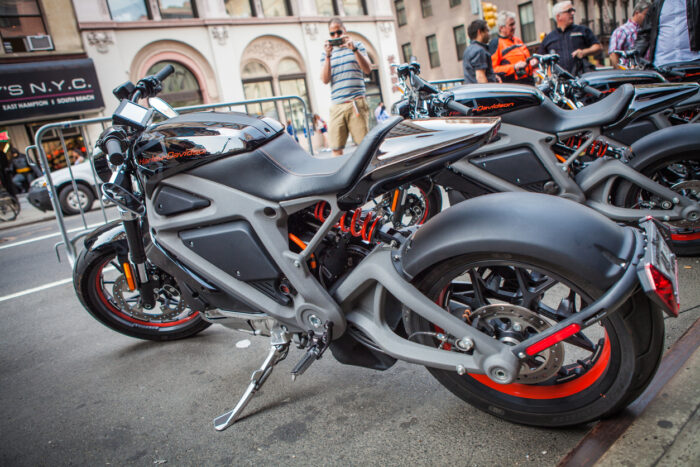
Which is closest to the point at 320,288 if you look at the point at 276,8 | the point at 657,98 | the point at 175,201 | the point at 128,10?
the point at 175,201

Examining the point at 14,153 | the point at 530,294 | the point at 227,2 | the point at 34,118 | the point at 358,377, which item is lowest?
the point at 358,377

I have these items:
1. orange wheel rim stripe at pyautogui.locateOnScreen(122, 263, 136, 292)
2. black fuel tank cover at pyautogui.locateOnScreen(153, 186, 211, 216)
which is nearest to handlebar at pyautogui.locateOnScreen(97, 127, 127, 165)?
black fuel tank cover at pyautogui.locateOnScreen(153, 186, 211, 216)

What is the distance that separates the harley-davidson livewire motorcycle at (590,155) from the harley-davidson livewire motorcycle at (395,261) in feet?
3.96

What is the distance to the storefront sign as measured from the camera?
16266 millimetres

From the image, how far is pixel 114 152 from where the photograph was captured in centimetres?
200

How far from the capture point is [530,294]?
5.74ft

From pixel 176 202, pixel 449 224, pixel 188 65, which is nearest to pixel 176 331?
pixel 176 202

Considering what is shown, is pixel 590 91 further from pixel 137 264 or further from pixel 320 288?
pixel 137 264

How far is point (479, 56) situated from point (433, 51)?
112 feet

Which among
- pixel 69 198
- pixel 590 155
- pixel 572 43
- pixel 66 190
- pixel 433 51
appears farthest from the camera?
pixel 433 51

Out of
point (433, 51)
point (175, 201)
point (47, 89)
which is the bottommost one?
point (175, 201)

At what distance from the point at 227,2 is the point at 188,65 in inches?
144

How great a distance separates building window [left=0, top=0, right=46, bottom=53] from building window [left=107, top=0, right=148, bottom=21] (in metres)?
2.56

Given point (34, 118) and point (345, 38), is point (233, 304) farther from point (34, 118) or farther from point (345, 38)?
point (34, 118)
